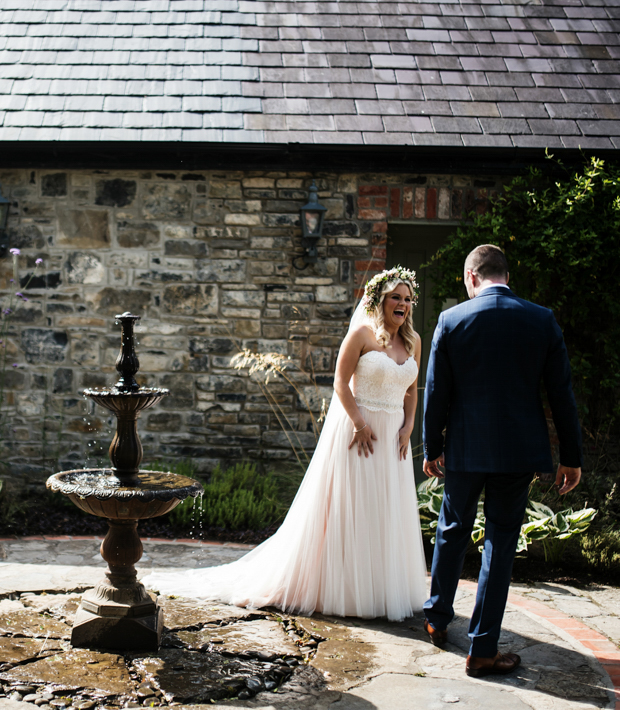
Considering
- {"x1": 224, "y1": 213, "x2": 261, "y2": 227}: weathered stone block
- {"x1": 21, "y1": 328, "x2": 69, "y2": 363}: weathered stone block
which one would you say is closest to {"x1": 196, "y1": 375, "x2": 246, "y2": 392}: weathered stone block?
{"x1": 21, "y1": 328, "x2": 69, "y2": 363}: weathered stone block

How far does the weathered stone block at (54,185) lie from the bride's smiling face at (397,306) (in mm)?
3641

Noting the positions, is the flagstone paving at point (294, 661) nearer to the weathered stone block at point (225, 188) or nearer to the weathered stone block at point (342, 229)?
the weathered stone block at point (342, 229)

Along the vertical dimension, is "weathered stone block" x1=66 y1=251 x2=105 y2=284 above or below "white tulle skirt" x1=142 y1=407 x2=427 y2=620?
above

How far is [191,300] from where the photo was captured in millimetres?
6301

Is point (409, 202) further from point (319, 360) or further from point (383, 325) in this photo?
point (383, 325)

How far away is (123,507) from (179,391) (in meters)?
3.08

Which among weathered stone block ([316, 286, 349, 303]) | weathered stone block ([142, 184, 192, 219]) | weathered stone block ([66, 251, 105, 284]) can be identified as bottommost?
weathered stone block ([316, 286, 349, 303])

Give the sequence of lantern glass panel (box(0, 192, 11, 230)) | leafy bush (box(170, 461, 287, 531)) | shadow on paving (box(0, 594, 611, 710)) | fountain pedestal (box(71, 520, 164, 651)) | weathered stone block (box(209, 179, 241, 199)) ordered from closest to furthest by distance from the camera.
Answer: shadow on paving (box(0, 594, 611, 710))
fountain pedestal (box(71, 520, 164, 651))
leafy bush (box(170, 461, 287, 531))
lantern glass panel (box(0, 192, 11, 230))
weathered stone block (box(209, 179, 241, 199))

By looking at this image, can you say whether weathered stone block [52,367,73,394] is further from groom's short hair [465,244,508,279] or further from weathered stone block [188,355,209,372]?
groom's short hair [465,244,508,279]

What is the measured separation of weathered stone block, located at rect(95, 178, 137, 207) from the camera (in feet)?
20.6

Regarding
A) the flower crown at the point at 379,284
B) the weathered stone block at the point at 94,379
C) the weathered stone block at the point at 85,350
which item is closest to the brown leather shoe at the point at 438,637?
the flower crown at the point at 379,284

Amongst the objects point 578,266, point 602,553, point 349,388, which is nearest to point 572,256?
point 578,266

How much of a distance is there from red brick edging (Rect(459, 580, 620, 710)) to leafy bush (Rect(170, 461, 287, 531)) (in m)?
1.73

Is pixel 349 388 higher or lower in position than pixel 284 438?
higher
